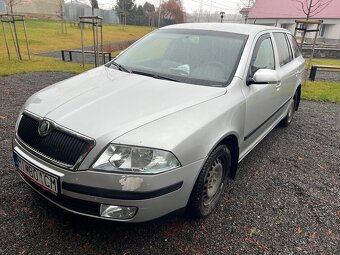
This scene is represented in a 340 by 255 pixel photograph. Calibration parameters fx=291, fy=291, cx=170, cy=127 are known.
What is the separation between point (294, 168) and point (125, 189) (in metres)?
2.70

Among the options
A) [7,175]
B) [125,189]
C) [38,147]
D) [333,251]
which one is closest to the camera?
[125,189]

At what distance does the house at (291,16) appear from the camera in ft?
105

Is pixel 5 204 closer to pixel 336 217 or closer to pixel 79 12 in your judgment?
pixel 336 217

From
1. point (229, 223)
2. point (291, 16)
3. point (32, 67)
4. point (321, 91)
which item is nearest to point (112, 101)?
point (229, 223)

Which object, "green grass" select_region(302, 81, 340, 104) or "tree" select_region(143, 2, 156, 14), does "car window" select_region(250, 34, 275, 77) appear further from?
"tree" select_region(143, 2, 156, 14)

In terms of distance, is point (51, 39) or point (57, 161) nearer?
point (57, 161)

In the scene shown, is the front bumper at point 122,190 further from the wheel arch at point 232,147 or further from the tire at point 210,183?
the wheel arch at point 232,147

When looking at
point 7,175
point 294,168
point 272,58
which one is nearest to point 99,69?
point 7,175

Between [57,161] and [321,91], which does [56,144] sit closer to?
[57,161]

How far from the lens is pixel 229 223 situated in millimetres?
2678

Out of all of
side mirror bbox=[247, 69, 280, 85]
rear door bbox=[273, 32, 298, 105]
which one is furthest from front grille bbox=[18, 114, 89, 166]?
rear door bbox=[273, 32, 298, 105]

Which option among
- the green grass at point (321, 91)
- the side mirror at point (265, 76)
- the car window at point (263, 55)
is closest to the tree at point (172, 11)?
the green grass at point (321, 91)

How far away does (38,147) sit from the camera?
7.35ft

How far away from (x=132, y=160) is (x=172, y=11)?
2192 inches
